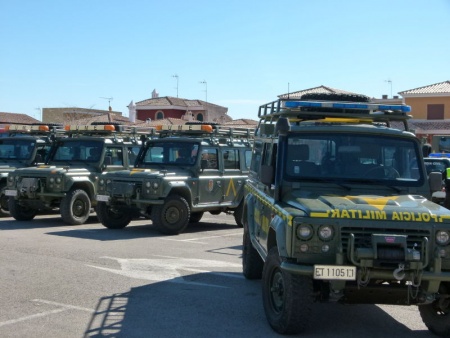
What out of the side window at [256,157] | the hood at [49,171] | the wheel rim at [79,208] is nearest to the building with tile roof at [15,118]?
the hood at [49,171]

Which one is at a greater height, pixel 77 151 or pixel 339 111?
pixel 339 111

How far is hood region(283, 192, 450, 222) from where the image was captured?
5648 millimetres

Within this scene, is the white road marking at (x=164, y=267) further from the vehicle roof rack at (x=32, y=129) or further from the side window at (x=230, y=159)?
the vehicle roof rack at (x=32, y=129)

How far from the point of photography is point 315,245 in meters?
5.61

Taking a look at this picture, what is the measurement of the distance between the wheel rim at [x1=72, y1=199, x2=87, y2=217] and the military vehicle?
242 centimetres

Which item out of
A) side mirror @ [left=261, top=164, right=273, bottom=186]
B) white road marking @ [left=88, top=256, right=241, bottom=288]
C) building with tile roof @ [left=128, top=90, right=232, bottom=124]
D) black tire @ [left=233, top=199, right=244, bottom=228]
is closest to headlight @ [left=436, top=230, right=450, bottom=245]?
side mirror @ [left=261, top=164, right=273, bottom=186]

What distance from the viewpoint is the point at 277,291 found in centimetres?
618

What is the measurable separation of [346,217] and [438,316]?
5.02ft

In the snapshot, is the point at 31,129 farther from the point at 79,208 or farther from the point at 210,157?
the point at 210,157

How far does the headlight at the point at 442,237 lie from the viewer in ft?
18.5

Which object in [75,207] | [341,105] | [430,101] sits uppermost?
[430,101]

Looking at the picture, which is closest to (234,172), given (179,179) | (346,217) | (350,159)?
(179,179)

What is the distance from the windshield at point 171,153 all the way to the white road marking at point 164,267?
4065 millimetres

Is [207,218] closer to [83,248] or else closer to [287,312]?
[83,248]
